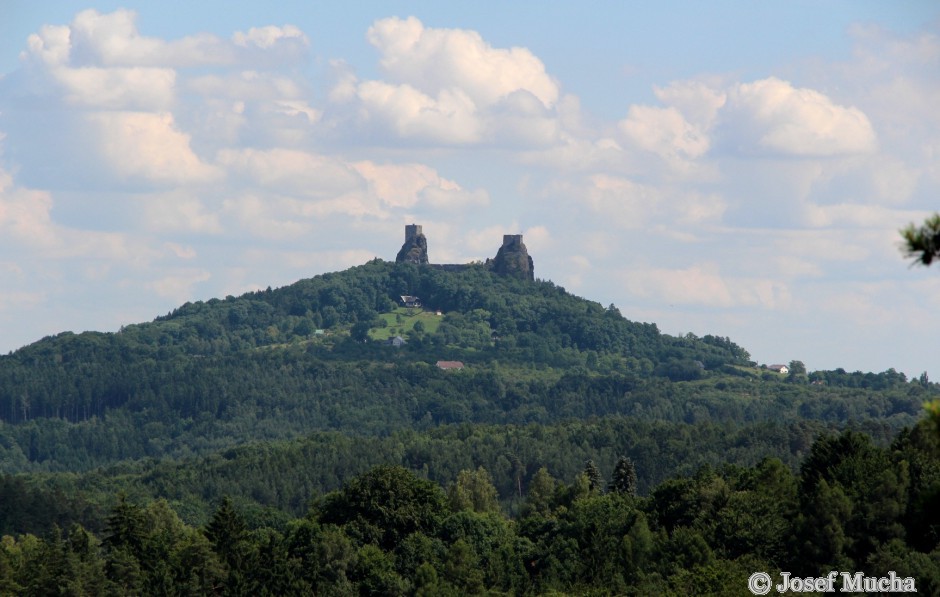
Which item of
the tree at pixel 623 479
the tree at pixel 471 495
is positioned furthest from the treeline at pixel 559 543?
the tree at pixel 623 479

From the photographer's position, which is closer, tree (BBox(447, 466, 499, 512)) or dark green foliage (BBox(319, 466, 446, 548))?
dark green foliage (BBox(319, 466, 446, 548))

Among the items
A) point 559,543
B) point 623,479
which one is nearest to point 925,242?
point 559,543

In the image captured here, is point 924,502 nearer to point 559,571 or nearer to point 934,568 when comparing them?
point 934,568

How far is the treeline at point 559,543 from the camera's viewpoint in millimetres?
91375

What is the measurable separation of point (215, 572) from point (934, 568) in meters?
40.7

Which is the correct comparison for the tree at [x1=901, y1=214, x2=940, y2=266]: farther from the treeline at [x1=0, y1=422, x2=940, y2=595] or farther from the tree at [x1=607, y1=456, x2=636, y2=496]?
the tree at [x1=607, y1=456, x2=636, y2=496]

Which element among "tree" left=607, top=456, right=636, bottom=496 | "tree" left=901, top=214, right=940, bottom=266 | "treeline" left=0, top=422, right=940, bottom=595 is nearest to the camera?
"tree" left=901, top=214, right=940, bottom=266

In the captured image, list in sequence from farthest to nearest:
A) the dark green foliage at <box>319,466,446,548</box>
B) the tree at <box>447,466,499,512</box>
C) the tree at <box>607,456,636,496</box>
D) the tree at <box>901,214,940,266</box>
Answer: the tree at <box>607,456,636,496</box> < the tree at <box>447,466,499,512</box> < the dark green foliage at <box>319,466,446,548</box> < the tree at <box>901,214,940,266</box>

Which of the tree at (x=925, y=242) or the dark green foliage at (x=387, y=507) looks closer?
the tree at (x=925, y=242)

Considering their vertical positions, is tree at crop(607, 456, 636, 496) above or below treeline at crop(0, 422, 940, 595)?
above

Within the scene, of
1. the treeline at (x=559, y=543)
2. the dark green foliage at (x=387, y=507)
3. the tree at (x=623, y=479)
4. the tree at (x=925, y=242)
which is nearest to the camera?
the tree at (x=925, y=242)

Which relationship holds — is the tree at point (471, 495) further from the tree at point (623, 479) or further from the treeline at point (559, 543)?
the treeline at point (559, 543)

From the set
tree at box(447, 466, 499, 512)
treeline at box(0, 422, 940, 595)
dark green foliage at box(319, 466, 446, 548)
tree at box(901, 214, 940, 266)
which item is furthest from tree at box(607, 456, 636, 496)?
tree at box(901, 214, 940, 266)

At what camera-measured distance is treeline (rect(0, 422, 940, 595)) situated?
3597 inches
